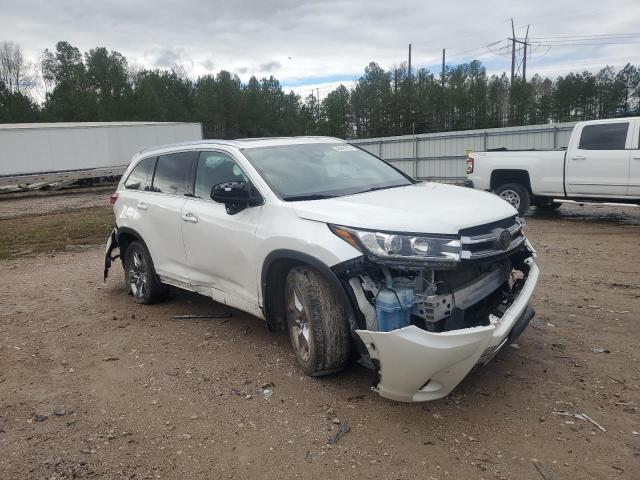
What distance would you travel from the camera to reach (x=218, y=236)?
444cm

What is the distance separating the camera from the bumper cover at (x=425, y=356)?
9.68 feet

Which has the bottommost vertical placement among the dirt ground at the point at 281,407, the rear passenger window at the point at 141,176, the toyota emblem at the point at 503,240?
the dirt ground at the point at 281,407

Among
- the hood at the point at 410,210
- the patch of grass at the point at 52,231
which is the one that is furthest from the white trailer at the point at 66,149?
the hood at the point at 410,210

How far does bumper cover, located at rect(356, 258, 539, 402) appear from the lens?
295 cm

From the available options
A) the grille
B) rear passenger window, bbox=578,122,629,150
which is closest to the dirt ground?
the grille

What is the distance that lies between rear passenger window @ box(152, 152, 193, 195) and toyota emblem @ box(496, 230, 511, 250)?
2.94 m

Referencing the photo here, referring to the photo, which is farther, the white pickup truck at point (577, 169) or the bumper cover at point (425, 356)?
the white pickup truck at point (577, 169)

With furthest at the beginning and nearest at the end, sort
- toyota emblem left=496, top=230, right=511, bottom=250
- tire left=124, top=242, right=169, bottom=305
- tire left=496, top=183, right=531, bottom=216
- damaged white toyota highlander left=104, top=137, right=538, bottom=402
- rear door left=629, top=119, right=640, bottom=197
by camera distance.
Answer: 1. tire left=496, top=183, right=531, bottom=216
2. rear door left=629, top=119, right=640, bottom=197
3. tire left=124, top=242, right=169, bottom=305
4. toyota emblem left=496, top=230, right=511, bottom=250
5. damaged white toyota highlander left=104, top=137, right=538, bottom=402

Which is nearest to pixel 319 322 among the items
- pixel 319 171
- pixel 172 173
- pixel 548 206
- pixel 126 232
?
pixel 319 171

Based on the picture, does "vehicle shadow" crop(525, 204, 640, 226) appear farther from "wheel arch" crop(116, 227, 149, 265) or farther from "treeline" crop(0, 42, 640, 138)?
"treeline" crop(0, 42, 640, 138)

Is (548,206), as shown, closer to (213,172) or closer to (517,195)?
(517,195)

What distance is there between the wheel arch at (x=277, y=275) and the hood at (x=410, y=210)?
0.93 ft

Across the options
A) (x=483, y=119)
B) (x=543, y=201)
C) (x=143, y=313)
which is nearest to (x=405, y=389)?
(x=143, y=313)

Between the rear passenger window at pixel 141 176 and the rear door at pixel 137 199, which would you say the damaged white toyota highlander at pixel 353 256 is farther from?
the rear passenger window at pixel 141 176
